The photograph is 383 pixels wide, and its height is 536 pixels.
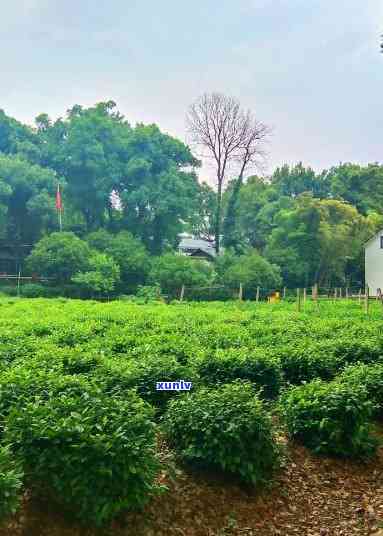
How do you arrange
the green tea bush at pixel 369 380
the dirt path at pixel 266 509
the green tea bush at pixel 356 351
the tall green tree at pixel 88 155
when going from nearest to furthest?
the dirt path at pixel 266 509, the green tea bush at pixel 369 380, the green tea bush at pixel 356 351, the tall green tree at pixel 88 155

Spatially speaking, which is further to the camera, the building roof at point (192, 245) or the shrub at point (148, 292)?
the building roof at point (192, 245)

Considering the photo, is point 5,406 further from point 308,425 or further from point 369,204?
point 369,204

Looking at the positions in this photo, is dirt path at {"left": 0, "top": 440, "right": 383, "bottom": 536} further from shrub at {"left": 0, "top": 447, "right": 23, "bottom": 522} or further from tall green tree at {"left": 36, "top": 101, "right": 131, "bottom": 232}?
tall green tree at {"left": 36, "top": 101, "right": 131, "bottom": 232}

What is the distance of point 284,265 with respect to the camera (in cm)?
3838

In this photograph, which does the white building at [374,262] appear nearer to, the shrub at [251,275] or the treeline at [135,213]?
the treeline at [135,213]

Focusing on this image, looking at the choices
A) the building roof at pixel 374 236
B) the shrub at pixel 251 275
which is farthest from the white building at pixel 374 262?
the shrub at pixel 251 275

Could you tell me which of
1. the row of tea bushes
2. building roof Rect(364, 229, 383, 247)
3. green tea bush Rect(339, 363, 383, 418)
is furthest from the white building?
the row of tea bushes

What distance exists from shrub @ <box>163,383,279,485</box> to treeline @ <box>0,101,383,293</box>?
86.3ft

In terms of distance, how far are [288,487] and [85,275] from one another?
25.3 metres

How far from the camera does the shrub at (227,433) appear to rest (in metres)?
4.13

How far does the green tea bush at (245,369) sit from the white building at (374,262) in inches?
1171

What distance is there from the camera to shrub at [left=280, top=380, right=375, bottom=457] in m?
4.93

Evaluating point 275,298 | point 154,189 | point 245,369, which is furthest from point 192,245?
Result: point 245,369

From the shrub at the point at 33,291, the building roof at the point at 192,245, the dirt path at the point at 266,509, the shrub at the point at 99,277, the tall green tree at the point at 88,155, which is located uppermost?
the tall green tree at the point at 88,155
